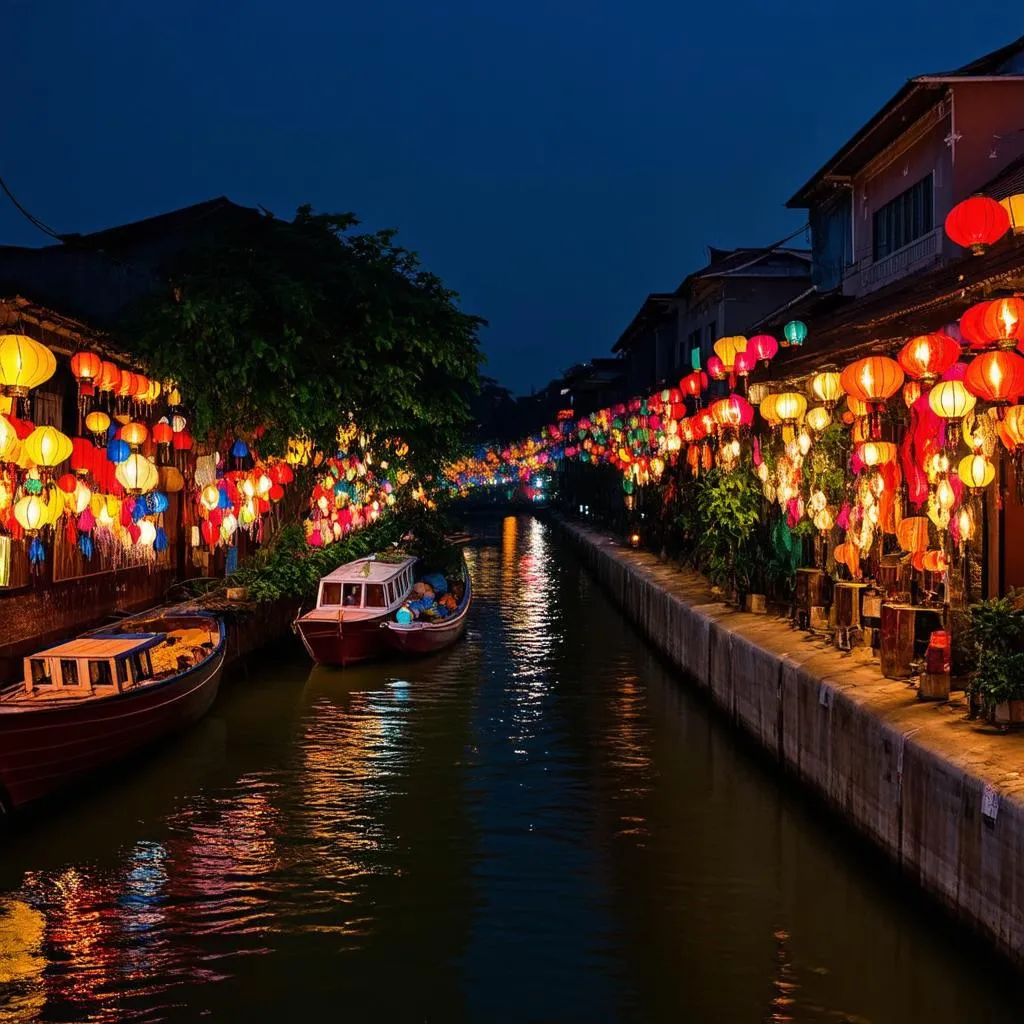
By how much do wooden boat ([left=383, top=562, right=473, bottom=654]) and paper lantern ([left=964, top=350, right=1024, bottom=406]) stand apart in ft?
50.8

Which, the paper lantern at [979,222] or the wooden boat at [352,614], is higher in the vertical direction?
the paper lantern at [979,222]

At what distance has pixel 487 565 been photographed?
5150 centimetres

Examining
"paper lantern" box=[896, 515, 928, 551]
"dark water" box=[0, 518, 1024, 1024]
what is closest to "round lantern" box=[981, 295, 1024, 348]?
"paper lantern" box=[896, 515, 928, 551]

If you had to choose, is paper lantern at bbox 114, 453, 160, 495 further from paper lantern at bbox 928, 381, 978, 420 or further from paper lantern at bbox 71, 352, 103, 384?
paper lantern at bbox 928, 381, 978, 420

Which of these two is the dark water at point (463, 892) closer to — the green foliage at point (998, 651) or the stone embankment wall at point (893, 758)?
the stone embankment wall at point (893, 758)

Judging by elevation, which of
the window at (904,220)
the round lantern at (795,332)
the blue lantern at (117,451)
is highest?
the window at (904,220)

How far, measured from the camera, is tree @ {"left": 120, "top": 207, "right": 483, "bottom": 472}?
20.9 meters

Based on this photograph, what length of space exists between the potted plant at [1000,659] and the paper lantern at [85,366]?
41.6ft

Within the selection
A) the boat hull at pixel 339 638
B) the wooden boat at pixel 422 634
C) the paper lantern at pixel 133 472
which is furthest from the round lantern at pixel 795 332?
the paper lantern at pixel 133 472

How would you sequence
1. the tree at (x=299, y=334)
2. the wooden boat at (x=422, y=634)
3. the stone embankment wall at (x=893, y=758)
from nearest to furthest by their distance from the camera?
the stone embankment wall at (x=893, y=758)
the tree at (x=299, y=334)
the wooden boat at (x=422, y=634)

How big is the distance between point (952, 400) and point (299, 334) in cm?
1340

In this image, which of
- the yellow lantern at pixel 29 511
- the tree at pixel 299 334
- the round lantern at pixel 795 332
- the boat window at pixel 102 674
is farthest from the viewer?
the tree at pixel 299 334

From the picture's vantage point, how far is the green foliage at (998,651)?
10492 mm

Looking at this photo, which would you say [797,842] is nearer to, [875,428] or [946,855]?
[946,855]
